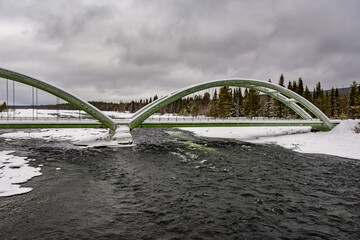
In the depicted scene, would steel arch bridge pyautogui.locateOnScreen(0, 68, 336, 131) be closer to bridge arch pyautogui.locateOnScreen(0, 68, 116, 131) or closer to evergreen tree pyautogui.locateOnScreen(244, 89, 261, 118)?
bridge arch pyautogui.locateOnScreen(0, 68, 116, 131)

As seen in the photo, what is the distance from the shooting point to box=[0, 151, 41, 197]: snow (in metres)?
9.48

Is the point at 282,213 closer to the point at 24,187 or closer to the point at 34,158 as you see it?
the point at 24,187

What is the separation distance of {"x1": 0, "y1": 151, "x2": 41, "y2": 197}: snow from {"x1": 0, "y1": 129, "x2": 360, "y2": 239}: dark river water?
57 centimetres

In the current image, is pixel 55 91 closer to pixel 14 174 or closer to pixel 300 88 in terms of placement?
pixel 14 174

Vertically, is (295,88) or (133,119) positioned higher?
(295,88)

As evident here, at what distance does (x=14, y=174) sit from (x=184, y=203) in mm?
10582

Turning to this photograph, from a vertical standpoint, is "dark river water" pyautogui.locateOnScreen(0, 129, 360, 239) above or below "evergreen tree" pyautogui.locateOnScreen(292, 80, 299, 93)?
below

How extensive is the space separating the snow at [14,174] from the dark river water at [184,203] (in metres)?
0.57

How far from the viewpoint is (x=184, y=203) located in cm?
867

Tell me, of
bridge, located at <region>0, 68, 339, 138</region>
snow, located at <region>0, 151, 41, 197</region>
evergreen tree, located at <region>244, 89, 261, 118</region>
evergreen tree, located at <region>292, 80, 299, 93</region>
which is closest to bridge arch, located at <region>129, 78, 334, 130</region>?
bridge, located at <region>0, 68, 339, 138</region>

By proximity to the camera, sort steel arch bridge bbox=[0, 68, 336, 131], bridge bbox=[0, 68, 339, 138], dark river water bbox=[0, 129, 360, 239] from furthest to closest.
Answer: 1. steel arch bridge bbox=[0, 68, 336, 131]
2. bridge bbox=[0, 68, 339, 138]
3. dark river water bbox=[0, 129, 360, 239]

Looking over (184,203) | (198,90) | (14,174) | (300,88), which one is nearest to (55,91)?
(14,174)

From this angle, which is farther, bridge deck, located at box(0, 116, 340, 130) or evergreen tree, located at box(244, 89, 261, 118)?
evergreen tree, located at box(244, 89, 261, 118)

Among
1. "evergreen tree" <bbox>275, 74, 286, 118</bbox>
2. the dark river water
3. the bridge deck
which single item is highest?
"evergreen tree" <bbox>275, 74, 286, 118</bbox>
